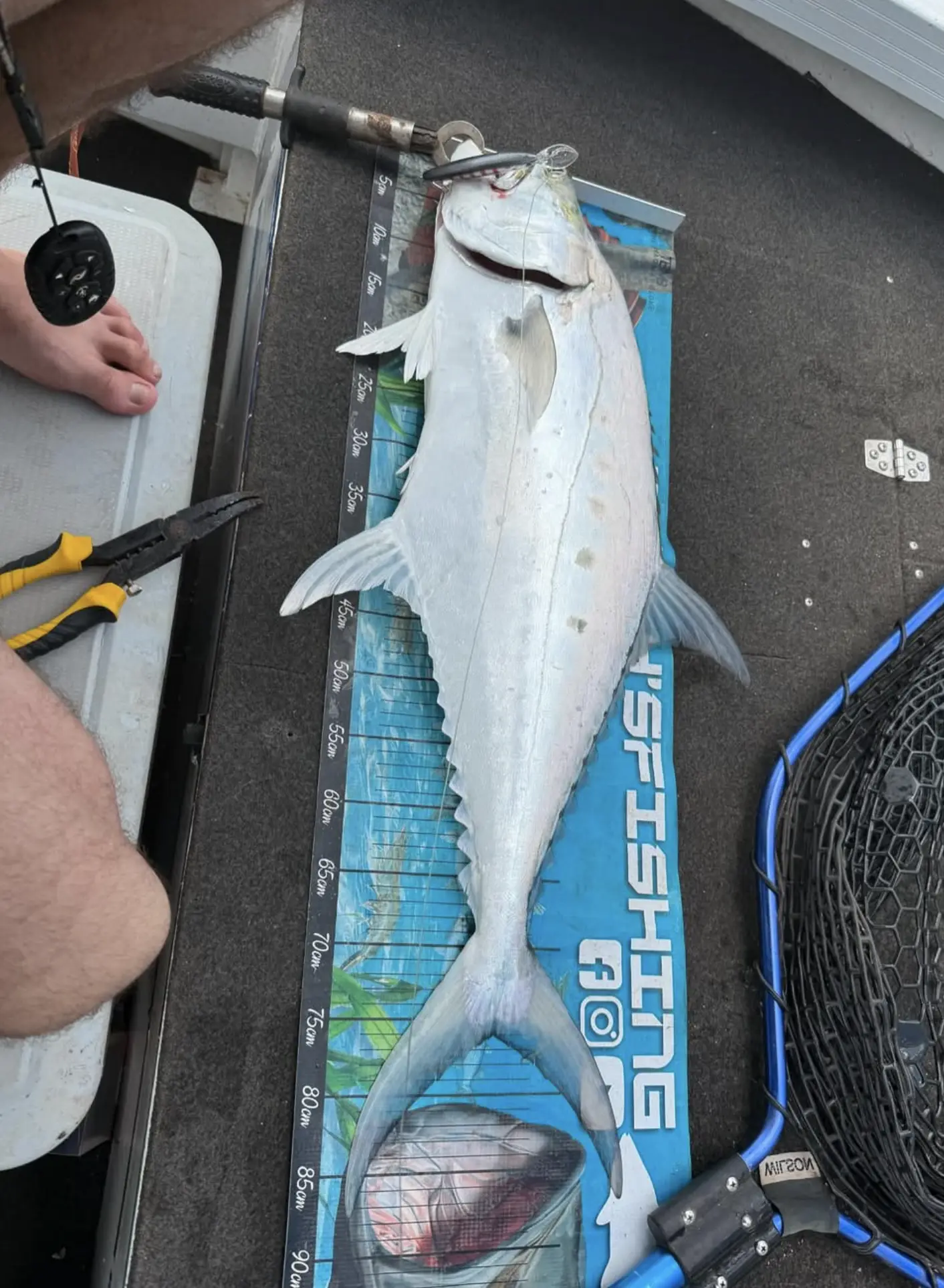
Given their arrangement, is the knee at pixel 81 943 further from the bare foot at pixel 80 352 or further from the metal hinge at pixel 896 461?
the metal hinge at pixel 896 461

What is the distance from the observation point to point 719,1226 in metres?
1.11

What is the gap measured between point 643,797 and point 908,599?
683mm

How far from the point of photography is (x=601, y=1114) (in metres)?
1.11

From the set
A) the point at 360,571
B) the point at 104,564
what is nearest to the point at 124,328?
the point at 104,564

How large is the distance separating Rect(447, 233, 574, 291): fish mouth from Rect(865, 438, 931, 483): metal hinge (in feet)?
2.38

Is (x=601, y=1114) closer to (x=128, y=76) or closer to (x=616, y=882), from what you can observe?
(x=616, y=882)

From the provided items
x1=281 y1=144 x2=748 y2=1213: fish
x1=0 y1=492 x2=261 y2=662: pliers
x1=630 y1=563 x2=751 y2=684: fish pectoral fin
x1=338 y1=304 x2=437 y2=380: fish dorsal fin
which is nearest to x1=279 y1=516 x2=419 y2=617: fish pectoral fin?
x1=281 y1=144 x2=748 y2=1213: fish

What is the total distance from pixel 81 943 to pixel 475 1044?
1.89ft

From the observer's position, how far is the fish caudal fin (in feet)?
3.41

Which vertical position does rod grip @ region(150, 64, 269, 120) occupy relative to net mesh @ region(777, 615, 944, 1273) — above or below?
above

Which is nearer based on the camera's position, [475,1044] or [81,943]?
[81,943]

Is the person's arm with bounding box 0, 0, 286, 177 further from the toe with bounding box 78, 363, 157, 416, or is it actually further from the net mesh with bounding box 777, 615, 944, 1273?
the net mesh with bounding box 777, 615, 944, 1273

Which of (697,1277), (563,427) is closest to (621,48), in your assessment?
(563,427)

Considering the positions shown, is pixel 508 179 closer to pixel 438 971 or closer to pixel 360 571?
pixel 360 571
